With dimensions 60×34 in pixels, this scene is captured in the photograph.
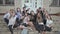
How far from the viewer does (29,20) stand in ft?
29.7

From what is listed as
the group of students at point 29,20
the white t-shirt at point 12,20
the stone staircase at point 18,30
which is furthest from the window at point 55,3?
the white t-shirt at point 12,20

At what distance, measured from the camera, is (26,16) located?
366 inches

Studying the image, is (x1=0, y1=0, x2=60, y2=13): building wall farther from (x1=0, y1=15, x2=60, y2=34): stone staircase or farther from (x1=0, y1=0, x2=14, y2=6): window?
(x1=0, y1=15, x2=60, y2=34): stone staircase

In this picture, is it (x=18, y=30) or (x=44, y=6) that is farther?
(x=44, y=6)

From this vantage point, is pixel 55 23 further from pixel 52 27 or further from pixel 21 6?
pixel 21 6

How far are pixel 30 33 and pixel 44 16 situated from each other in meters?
0.85

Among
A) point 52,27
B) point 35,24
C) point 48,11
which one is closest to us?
point 35,24

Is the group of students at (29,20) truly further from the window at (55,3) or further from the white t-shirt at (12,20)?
the window at (55,3)

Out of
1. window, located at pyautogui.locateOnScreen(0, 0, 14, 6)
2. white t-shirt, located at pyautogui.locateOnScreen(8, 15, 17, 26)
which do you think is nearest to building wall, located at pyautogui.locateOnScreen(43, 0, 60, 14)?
window, located at pyautogui.locateOnScreen(0, 0, 14, 6)

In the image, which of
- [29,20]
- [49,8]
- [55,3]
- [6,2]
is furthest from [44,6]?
[6,2]

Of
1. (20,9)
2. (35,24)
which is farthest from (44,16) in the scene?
(20,9)

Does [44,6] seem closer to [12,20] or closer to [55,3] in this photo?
[55,3]

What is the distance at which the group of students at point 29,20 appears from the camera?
8.84 meters

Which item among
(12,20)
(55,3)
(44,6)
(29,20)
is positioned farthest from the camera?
(55,3)
